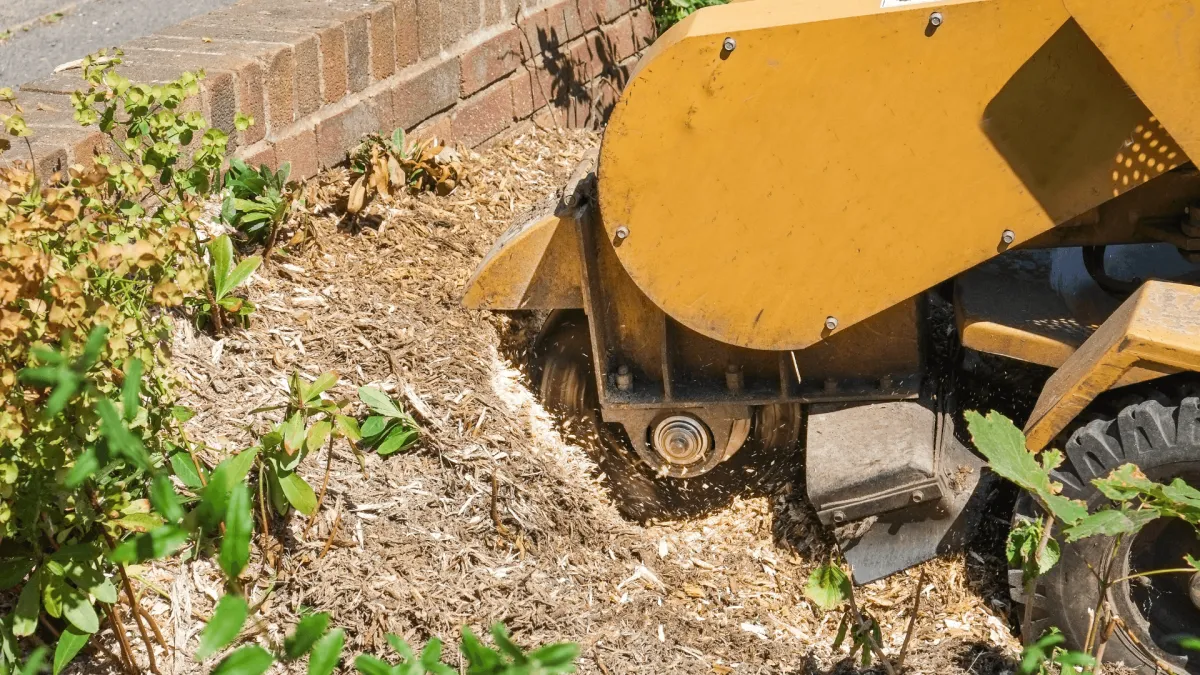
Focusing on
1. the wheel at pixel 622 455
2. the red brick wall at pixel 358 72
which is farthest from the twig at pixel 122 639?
the wheel at pixel 622 455

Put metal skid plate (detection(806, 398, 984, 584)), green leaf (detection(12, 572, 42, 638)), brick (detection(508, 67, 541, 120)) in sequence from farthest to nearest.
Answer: brick (detection(508, 67, 541, 120)) < metal skid plate (detection(806, 398, 984, 584)) < green leaf (detection(12, 572, 42, 638))

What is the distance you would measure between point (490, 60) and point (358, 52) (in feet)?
2.26

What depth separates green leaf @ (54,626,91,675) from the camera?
2271 mm

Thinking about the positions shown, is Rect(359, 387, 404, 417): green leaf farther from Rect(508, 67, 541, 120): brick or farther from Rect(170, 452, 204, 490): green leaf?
Rect(508, 67, 541, 120): brick

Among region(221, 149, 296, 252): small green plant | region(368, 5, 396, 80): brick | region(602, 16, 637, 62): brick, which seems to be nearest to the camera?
region(221, 149, 296, 252): small green plant

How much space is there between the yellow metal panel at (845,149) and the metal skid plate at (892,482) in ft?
1.18

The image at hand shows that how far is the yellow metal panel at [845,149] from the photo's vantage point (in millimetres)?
2553

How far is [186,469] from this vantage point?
2.62 metres

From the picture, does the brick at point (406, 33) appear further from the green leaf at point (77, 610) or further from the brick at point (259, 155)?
the green leaf at point (77, 610)

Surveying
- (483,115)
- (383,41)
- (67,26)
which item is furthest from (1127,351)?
(67,26)

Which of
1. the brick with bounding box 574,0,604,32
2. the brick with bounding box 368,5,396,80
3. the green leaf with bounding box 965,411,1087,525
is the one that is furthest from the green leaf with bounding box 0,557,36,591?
the brick with bounding box 574,0,604,32

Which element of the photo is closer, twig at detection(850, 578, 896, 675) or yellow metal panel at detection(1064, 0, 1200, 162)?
yellow metal panel at detection(1064, 0, 1200, 162)

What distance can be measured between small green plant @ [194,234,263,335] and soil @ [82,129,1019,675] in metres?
0.07

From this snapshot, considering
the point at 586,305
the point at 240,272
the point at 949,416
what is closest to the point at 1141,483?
the point at 949,416
